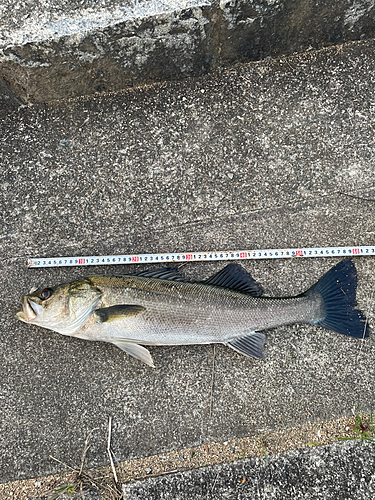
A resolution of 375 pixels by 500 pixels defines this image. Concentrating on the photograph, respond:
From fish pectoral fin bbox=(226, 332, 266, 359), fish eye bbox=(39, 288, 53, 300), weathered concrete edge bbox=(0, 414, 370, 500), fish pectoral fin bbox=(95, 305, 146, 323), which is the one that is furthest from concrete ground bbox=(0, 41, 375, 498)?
fish pectoral fin bbox=(95, 305, 146, 323)

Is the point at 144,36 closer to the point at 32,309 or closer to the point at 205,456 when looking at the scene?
the point at 32,309

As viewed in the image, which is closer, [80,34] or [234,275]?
[80,34]

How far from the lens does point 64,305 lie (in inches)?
111

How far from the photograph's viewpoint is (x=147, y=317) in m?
2.83

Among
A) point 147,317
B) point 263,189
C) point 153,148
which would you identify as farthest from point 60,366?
point 263,189

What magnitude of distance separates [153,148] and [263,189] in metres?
1.01

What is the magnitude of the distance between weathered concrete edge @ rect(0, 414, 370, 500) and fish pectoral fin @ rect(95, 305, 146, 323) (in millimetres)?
1196

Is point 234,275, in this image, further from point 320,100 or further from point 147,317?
point 320,100

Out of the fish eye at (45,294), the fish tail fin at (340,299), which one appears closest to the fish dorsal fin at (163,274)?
the fish eye at (45,294)

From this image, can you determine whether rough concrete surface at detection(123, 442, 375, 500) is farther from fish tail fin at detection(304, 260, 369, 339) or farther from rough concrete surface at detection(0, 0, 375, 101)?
rough concrete surface at detection(0, 0, 375, 101)

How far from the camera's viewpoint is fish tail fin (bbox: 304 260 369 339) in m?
2.97

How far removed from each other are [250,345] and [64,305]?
4.77ft

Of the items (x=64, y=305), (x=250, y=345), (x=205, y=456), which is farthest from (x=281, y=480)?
(x=64, y=305)

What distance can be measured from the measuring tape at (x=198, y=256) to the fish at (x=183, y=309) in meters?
0.20
